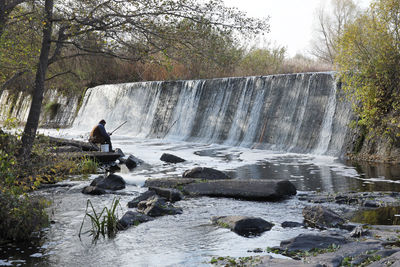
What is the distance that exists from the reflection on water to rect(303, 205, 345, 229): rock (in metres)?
0.37

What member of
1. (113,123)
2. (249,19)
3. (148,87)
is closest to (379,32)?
(249,19)

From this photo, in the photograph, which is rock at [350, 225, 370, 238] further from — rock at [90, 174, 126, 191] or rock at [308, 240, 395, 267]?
rock at [90, 174, 126, 191]

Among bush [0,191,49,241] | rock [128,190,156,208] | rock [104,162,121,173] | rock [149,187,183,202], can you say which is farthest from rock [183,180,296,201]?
rock [104,162,121,173]

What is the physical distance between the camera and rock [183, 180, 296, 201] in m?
8.98

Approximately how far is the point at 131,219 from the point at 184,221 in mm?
837

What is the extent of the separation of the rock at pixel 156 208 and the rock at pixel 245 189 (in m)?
1.36

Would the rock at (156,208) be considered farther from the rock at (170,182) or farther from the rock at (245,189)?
the rock at (170,182)

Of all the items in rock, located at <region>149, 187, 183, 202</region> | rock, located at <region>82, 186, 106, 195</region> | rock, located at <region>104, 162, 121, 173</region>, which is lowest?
rock, located at <region>82, 186, 106, 195</region>

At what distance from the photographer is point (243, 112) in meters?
19.3

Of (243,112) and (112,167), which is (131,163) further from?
(243,112)

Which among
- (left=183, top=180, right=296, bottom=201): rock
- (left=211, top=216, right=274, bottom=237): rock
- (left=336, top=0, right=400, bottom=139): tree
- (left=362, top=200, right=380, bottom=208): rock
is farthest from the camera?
(left=336, top=0, right=400, bottom=139): tree

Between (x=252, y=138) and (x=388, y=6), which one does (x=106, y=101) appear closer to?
(x=252, y=138)

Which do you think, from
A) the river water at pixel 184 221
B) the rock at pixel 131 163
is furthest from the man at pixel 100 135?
the river water at pixel 184 221

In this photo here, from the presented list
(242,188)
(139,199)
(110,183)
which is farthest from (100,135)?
(242,188)
